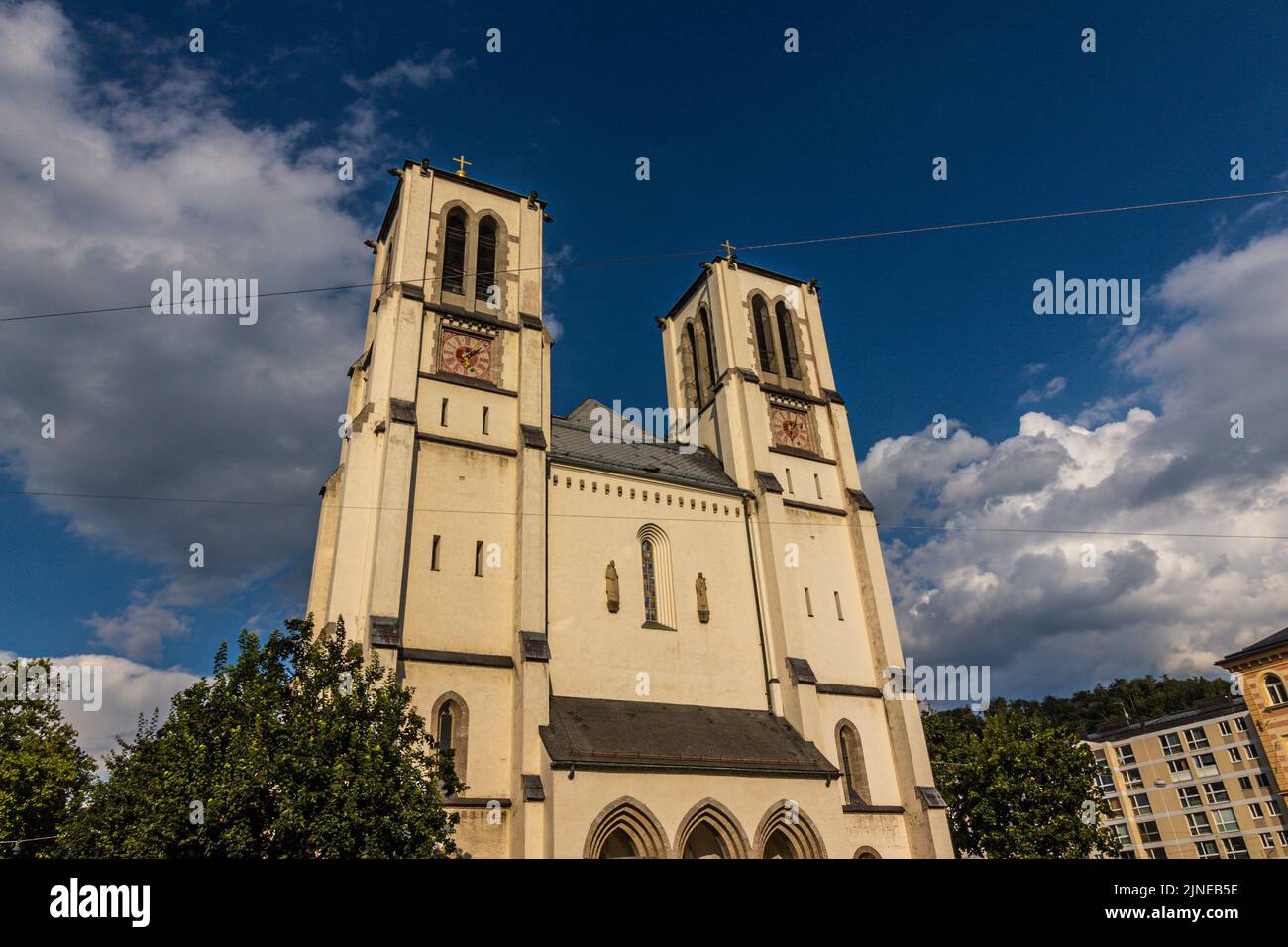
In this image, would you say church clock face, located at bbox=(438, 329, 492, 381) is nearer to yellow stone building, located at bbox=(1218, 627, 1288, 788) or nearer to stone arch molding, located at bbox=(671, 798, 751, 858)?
stone arch molding, located at bbox=(671, 798, 751, 858)

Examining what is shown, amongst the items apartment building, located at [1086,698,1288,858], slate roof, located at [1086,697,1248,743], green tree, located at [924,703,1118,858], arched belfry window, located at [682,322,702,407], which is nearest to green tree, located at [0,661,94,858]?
arched belfry window, located at [682,322,702,407]

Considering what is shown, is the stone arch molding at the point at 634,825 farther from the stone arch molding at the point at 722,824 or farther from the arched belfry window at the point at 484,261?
the arched belfry window at the point at 484,261

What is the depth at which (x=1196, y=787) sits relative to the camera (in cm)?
5784

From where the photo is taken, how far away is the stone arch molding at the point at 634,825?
1934 centimetres

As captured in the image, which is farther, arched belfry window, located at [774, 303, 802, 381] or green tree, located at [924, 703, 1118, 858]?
arched belfry window, located at [774, 303, 802, 381]

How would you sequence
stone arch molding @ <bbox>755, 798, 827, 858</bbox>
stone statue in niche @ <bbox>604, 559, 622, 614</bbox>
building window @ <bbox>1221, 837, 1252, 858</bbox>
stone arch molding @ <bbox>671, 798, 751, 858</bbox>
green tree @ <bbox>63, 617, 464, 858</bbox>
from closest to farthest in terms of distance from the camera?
green tree @ <bbox>63, 617, 464, 858</bbox>
stone arch molding @ <bbox>671, 798, 751, 858</bbox>
stone arch molding @ <bbox>755, 798, 827, 858</bbox>
stone statue in niche @ <bbox>604, 559, 622, 614</bbox>
building window @ <bbox>1221, 837, 1252, 858</bbox>

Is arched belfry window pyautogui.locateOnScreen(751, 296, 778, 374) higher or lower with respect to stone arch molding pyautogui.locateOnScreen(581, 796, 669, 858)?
higher

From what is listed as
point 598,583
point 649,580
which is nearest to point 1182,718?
point 649,580

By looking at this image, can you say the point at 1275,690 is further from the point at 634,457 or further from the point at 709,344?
the point at 634,457

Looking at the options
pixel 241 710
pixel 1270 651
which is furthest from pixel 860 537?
pixel 1270 651

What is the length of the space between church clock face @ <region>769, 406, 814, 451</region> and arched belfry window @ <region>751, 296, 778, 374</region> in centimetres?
226

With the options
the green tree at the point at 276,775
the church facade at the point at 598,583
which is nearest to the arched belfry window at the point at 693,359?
the church facade at the point at 598,583

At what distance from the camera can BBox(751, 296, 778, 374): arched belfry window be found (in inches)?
1353
